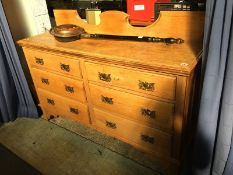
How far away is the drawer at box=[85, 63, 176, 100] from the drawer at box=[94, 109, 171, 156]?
0.25 m

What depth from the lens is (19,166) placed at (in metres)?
0.77

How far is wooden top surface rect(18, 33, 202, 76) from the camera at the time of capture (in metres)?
1.03

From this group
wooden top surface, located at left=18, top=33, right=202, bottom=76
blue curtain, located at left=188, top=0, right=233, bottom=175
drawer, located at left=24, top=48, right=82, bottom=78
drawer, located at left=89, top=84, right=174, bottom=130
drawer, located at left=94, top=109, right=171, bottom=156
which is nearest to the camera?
blue curtain, located at left=188, top=0, right=233, bottom=175

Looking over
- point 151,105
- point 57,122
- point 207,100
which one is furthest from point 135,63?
point 57,122

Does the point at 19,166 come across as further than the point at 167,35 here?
No

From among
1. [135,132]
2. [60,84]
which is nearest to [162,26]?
[135,132]

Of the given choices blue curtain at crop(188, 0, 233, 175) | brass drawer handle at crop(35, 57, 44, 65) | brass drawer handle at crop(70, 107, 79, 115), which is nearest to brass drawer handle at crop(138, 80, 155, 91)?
blue curtain at crop(188, 0, 233, 175)

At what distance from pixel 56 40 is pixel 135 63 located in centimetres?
68

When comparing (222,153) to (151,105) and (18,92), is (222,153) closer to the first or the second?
(151,105)

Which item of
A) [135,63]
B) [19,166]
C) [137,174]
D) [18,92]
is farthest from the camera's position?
[18,92]

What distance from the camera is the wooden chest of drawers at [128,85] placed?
42.8 inches

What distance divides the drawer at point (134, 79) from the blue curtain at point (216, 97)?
166mm

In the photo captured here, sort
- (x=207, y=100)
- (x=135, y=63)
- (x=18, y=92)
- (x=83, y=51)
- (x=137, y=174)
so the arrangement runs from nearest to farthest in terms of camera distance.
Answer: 1. (x=207, y=100)
2. (x=135, y=63)
3. (x=83, y=51)
4. (x=137, y=174)
5. (x=18, y=92)

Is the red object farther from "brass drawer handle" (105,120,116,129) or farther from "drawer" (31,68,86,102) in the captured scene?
"brass drawer handle" (105,120,116,129)
